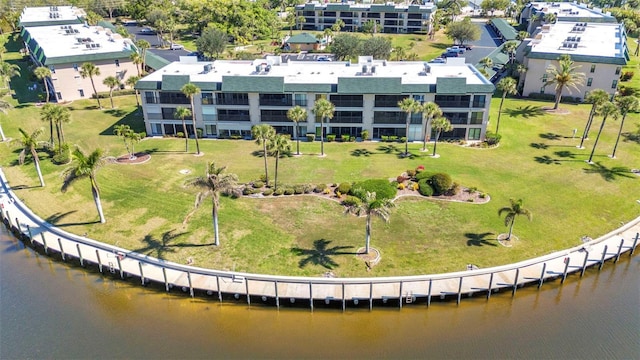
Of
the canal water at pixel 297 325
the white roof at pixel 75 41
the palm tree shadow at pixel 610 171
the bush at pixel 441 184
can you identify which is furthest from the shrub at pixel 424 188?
the white roof at pixel 75 41

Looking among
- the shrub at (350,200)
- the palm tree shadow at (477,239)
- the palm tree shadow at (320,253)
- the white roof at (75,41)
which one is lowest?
the palm tree shadow at (320,253)

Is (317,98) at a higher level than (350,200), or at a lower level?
higher

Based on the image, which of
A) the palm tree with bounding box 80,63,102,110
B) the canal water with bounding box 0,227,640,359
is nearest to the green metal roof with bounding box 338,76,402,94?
the canal water with bounding box 0,227,640,359

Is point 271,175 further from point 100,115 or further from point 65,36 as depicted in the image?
point 65,36

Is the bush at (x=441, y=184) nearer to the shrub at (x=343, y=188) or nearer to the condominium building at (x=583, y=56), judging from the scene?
the shrub at (x=343, y=188)

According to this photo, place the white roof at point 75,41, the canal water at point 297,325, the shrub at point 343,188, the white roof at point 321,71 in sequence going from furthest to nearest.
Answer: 1. the white roof at point 75,41
2. the white roof at point 321,71
3. the shrub at point 343,188
4. the canal water at point 297,325

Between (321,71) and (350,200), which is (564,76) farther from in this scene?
(350,200)

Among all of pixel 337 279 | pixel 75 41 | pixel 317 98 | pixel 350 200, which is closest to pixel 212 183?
pixel 337 279
